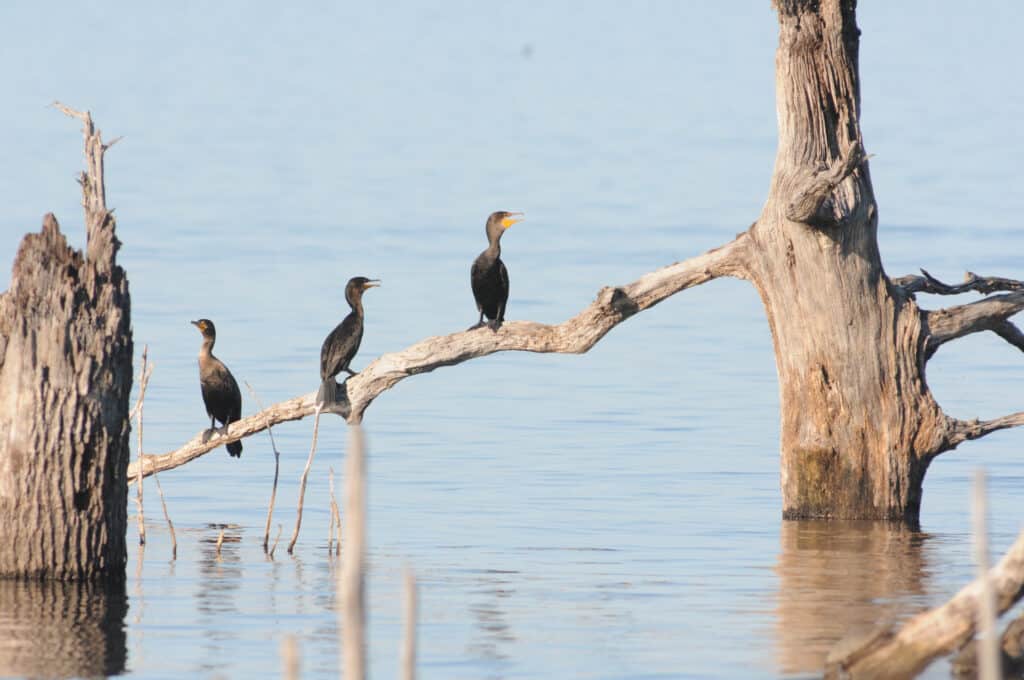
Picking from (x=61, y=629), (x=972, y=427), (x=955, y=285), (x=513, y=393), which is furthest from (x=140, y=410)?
(x=513, y=393)

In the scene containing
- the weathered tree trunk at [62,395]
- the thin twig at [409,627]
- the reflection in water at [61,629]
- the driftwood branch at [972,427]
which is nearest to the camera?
the thin twig at [409,627]

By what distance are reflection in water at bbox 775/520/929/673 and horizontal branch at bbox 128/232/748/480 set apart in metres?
1.64

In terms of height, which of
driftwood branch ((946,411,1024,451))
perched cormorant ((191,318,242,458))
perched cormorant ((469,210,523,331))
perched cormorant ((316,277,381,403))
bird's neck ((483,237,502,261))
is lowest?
driftwood branch ((946,411,1024,451))

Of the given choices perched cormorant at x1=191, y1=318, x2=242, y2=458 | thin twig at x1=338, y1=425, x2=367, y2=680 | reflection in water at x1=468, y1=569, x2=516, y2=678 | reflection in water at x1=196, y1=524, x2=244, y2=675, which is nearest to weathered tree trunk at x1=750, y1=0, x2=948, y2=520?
reflection in water at x1=468, y1=569, x2=516, y2=678

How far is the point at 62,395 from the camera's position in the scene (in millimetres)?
10125

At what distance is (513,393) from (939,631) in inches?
514

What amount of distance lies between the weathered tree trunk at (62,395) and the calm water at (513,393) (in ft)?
0.86

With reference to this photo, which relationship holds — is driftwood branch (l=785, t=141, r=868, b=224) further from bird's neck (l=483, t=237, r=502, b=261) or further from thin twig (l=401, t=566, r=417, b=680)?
thin twig (l=401, t=566, r=417, b=680)

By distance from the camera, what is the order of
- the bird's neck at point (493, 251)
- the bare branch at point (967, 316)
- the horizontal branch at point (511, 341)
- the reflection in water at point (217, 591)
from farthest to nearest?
the bird's neck at point (493, 251) → the bare branch at point (967, 316) → the horizontal branch at point (511, 341) → the reflection in water at point (217, 591)

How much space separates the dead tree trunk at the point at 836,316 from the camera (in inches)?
469

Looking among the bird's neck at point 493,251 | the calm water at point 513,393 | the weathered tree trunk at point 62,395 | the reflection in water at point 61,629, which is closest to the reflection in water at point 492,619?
the calm water at point 513,393

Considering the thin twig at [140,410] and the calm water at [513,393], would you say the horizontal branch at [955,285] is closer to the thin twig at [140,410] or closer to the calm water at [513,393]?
the calm water at [513,393]

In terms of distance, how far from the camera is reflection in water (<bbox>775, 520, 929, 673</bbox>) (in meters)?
9.50

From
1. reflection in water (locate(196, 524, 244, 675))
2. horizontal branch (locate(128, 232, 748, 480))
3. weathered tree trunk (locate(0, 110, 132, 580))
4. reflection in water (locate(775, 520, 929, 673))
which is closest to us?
reflection in water (locate(196, 524, 244, 675))
